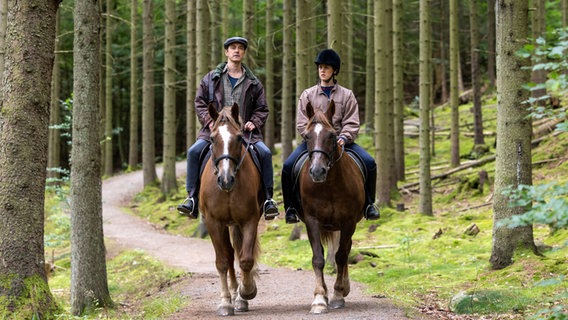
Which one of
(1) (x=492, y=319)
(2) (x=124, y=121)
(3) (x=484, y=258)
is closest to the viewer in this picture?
(1) (x=492, y=319)

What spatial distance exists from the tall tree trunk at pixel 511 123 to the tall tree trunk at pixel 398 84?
34.4 feet

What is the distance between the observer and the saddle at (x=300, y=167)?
8.69 meters

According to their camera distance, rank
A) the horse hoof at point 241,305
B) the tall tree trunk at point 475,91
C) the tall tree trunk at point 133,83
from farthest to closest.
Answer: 1. the tall tree trunk at point 133,83
2. the tall tree trunk at point 475,91
3. the horse hoof at point 241,305

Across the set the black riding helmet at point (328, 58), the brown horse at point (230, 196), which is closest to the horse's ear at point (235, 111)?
the brown horse at point (230, 196)

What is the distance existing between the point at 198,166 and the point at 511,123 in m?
4.51

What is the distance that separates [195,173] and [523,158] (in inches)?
185

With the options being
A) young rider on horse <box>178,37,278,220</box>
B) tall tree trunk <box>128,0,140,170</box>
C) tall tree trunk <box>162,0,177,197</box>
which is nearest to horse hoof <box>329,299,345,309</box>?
young rider on horse <box>178,37,278,220</box>

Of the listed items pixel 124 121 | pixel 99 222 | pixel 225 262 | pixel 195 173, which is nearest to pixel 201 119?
pixel 195 173

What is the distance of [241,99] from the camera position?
899 centimetres

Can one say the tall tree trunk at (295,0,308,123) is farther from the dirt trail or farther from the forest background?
the dirt trail

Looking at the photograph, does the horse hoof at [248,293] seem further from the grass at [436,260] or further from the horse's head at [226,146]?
the horse's head at [226,146]

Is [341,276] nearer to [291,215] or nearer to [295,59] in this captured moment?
[291,215]

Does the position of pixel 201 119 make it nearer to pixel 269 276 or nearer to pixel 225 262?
pixel 225 262

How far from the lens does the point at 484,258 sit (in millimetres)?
11609
